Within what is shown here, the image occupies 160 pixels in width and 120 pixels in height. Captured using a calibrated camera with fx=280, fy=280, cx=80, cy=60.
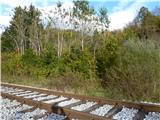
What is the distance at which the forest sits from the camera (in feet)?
38.2

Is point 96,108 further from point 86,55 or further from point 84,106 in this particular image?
point 86,55

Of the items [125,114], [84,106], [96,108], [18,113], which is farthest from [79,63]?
[125,114]

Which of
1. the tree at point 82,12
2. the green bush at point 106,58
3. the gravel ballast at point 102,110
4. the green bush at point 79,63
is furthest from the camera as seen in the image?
the tree at point 82,12

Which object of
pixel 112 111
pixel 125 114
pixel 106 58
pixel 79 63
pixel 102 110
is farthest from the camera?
pixel 79 63

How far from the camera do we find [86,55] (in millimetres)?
19359

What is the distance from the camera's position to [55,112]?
7137mm

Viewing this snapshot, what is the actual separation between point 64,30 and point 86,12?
410 cm

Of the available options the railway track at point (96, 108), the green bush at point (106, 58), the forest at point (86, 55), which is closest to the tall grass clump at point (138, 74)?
the forest at point (86, 55)

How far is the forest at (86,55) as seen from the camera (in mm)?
11645

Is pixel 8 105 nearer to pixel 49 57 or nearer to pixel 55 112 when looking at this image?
pixel 55 112

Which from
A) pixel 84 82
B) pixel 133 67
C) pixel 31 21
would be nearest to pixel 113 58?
pixel 84 82

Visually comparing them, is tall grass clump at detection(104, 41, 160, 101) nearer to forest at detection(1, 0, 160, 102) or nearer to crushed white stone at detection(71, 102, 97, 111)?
forest at detection(1, 0, 160, 102)

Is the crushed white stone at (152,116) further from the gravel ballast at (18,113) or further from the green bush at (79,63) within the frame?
the green bush at (79,63)

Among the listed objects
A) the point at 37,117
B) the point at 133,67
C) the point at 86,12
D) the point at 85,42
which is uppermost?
the point at 86,12
